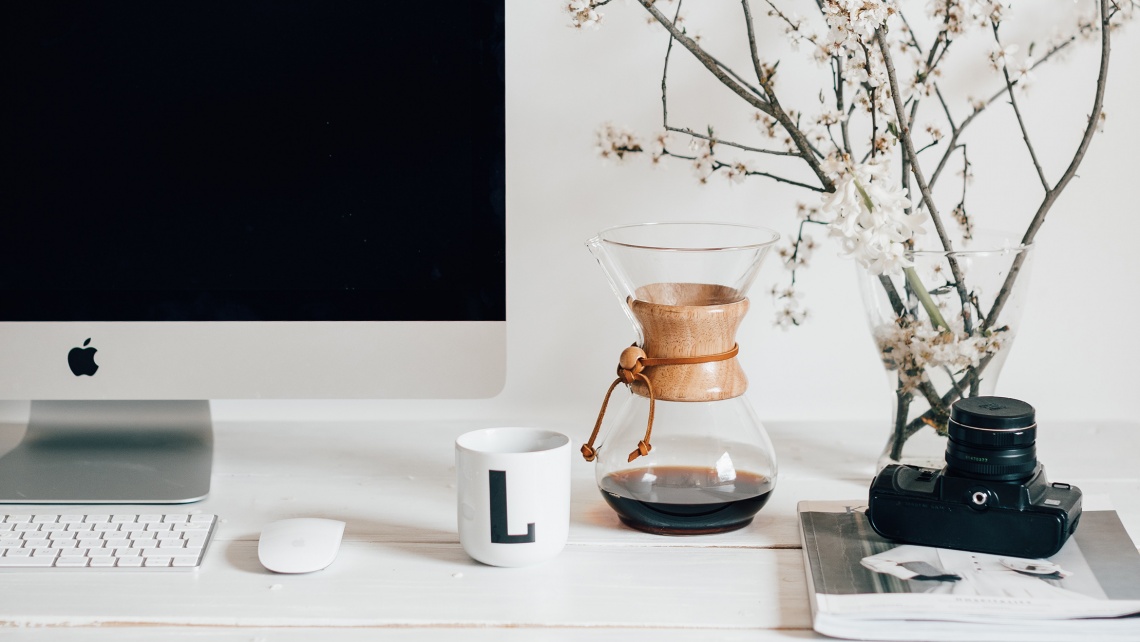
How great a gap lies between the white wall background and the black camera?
0.41m

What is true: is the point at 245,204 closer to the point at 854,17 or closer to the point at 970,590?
the point at 854,17

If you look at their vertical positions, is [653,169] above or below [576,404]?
above

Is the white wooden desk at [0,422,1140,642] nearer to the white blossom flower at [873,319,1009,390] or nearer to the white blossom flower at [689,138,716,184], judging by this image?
the white blossom flower at [873,319,1009,390]

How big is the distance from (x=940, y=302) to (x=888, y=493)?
22cm

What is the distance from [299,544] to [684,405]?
0.29 m

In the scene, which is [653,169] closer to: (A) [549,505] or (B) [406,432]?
(B) [406,432]

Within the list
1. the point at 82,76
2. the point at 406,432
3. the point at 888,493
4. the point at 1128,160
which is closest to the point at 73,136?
the point at 82,76

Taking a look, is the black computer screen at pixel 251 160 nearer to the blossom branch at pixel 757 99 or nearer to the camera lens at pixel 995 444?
the blossom branch at pixel 757 99

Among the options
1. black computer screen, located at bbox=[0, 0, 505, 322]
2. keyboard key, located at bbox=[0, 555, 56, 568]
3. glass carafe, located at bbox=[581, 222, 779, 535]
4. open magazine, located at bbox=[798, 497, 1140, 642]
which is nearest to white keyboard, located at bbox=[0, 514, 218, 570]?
keyboard key, located at bbox=[0, 555, 56, 568]

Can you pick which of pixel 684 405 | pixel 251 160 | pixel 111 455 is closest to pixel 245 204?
pixel 251 160

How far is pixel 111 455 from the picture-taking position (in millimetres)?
868

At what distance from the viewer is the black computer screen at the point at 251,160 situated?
0.77 meters

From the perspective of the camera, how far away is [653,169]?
1038 mm

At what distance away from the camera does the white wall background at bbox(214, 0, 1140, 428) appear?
1013 mm
